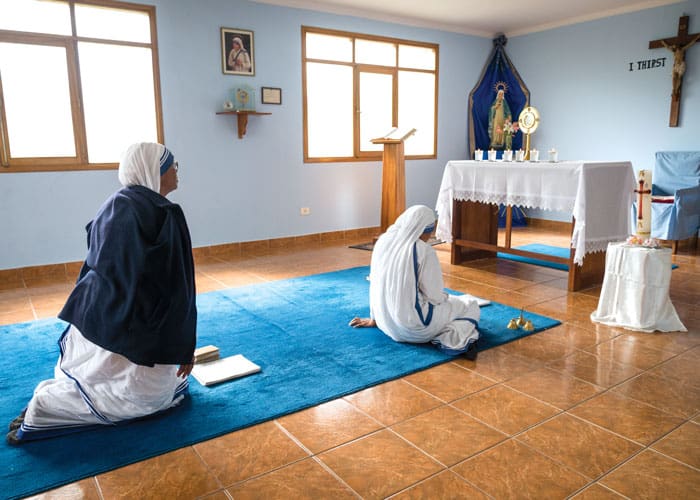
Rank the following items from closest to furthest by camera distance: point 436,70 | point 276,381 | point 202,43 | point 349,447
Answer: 1. point 349,447
2. point 276,381
3. point 202,43
4. point 436,70

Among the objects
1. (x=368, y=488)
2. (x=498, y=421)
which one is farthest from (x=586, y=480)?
(x=368, y=488)

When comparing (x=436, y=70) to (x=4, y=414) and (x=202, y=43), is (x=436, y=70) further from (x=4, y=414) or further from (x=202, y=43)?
(x=4, y=414)

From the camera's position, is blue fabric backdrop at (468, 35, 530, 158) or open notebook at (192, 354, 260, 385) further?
blue fabric backdrop at (468, 35, 530, 158)

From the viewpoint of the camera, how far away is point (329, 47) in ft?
21.7

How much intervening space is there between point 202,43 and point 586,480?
5.37 meters

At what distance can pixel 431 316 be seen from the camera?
309 cm

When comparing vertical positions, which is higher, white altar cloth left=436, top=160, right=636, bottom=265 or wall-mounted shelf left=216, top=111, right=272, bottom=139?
wall-mounted shelf left=216, top=111, right=272, bottom=139

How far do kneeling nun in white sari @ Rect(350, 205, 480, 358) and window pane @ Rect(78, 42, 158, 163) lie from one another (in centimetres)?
344

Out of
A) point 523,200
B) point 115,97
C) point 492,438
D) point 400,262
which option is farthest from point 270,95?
point 492,438

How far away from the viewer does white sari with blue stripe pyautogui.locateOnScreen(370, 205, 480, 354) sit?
300cm

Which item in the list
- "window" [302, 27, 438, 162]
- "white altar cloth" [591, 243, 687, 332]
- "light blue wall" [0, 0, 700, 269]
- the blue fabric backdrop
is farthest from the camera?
the blue fabric backdrop

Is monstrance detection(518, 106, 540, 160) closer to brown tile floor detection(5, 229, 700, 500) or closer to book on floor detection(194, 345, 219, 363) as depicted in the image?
brown tile floor detection(5, 229, 700, 500)

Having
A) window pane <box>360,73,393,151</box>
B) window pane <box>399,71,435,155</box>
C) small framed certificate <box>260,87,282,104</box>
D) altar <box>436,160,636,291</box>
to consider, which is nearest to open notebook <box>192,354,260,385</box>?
altar <box>436,160,636,291</box>

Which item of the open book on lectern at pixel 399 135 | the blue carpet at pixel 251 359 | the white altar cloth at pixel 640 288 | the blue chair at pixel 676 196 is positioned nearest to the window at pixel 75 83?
the blue carpet at pixel 251 359
